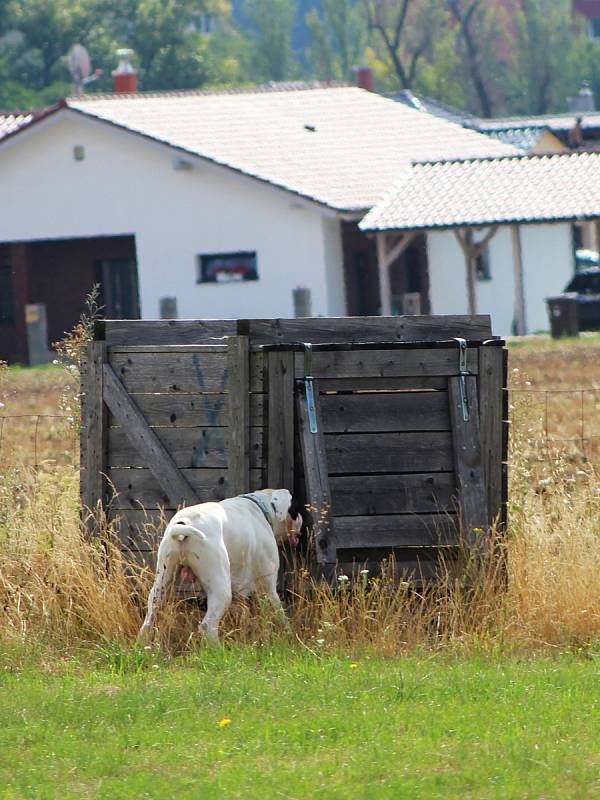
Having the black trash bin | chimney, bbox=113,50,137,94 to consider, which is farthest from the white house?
chimney, bbox=113,50,137,94

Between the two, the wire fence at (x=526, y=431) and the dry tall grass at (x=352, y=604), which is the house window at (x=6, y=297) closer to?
the wire fence at (x=526, y=431)

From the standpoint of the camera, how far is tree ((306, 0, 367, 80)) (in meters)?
90.4

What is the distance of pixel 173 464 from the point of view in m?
8.46

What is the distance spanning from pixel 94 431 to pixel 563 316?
80.0 ft

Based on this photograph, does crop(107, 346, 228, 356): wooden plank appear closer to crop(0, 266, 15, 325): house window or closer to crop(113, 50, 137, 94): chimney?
crop(0, 266, 15, 325): house window

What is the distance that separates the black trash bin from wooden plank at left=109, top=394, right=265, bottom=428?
2422 cm

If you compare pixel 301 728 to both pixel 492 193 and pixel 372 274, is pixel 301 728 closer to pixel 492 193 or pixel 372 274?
pixel 492 193

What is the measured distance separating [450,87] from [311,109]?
4278 centimetres

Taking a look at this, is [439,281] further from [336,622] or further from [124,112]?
[336,622]

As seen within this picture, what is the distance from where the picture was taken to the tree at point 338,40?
90375mm

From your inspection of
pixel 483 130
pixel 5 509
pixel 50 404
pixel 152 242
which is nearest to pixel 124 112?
pixel 152 242

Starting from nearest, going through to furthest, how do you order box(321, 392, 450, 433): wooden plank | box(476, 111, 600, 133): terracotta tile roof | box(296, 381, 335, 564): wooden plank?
box(296, 381, 335, 564): wooden plank, box(321, 392, 450, 433): wooden plank, box(476, 111, 600, 133): terracotta tile roof

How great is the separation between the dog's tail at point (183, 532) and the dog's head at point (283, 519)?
636mm

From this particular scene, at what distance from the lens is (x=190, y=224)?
111 feet
